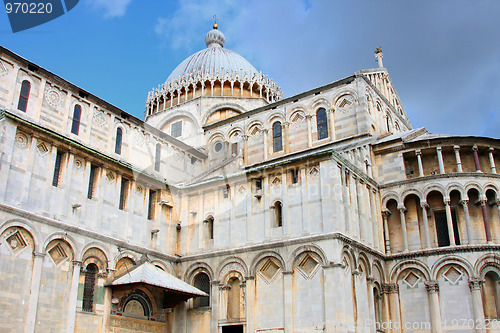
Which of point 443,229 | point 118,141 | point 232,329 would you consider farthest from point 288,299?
point 118,141

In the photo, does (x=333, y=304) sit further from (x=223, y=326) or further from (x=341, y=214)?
(x=223, y=326)

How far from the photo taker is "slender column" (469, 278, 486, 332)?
2294 cm

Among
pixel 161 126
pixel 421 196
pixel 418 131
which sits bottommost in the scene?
pixel 421 196

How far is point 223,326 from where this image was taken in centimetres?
2380

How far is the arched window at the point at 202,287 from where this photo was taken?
25.1 m

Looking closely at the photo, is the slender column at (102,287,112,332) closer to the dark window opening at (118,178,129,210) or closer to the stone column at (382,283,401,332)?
the dark window opening at (118,178,129,210)

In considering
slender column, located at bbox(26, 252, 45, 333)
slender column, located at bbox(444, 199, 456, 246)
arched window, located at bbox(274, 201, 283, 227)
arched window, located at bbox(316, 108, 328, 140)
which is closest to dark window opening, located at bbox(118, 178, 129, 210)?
slender column, located at bbox(26, 252, 45, 333)

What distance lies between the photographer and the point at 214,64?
39875 millimetres

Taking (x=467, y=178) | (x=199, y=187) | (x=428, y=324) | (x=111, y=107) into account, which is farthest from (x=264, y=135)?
(x=428, y=324)

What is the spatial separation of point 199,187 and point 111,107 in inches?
235

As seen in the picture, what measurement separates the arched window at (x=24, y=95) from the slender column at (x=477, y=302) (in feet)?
68.6

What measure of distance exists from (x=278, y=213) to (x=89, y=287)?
28.6ft

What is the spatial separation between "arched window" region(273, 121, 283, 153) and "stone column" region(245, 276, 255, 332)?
10.3m

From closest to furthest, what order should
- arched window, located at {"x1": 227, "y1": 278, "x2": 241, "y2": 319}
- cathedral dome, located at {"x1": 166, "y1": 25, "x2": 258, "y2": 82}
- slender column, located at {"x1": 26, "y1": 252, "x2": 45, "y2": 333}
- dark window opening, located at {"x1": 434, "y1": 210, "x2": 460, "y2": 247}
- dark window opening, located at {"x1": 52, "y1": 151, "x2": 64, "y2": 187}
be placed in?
slender column, located at {"x1": 26, "y1": 252, "x2": 45, "y2": 333}
dark window opening, located at {"x1": 52, "y1": 151, "x2": 64, "y2": 187}
arched window, located at {"x1": 227, "y1": 278, "x2": 241, "y2": 319}
dark window opening, located at {"x1": 434, "y1": 210, "x2": 460, "y2": 247}
cathedral dome, located at {"x1": 166, "y1": 25, "x2": 258, "y2": 82}
